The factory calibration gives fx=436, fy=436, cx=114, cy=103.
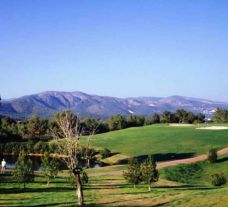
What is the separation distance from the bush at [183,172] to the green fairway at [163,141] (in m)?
19.0

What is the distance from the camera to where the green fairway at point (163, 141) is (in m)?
92.2

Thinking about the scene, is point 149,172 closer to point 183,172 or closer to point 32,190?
point 32,190

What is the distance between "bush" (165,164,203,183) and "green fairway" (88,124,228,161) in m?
19.0

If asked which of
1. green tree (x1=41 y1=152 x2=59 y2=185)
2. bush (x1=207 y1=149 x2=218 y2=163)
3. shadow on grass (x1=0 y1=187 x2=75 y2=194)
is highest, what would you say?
green tree (x1=41 y1=152 x2=59 y2=185)

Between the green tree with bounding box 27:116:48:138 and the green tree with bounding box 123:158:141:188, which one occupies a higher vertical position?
the green tree with bounding box 27:116:48:138

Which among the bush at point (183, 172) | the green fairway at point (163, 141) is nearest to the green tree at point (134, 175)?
the bush at point (183, 172)

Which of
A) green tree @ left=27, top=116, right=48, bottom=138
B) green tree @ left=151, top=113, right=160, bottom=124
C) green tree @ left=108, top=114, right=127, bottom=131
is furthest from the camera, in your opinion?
green tree @ left=151, top=113, right=160, bottom=124

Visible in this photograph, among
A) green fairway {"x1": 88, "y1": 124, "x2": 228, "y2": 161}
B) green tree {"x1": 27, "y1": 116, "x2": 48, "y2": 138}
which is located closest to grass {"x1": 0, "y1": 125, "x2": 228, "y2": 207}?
green fairway {"x1": 88, "y1": 124, "x2": 228, "y2": 161}

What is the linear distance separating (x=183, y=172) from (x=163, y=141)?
127ft

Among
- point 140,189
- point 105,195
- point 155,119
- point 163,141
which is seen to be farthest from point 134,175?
point 155,119

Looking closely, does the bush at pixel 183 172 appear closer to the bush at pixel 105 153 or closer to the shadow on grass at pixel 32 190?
the shadow on grass at pixel 32 190

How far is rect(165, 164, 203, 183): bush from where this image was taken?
61.1 metres

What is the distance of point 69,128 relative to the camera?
118 ft

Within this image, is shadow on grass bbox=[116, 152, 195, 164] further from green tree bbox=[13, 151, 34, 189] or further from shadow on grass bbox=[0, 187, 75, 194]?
shadow on grass bbox=[0, 187, 75, 194]
